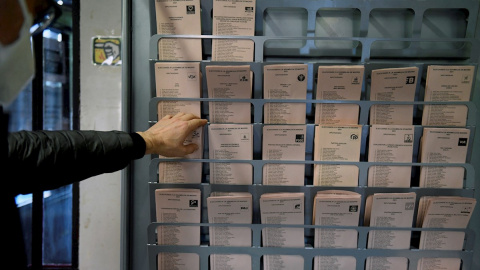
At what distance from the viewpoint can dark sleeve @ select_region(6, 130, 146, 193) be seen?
70 cm

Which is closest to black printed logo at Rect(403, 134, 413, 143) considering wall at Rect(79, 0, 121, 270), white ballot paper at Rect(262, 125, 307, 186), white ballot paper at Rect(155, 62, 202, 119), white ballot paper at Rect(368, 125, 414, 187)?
white ballot paper at Rect(368, 125, 414, 187)

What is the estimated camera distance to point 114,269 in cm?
101

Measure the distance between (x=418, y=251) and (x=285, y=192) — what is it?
45cm

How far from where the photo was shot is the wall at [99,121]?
955 mm

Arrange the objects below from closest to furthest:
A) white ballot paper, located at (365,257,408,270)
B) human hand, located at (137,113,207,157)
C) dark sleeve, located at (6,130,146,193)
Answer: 1. dark sleeve, located at (6,130,146,193)
2. human hand, located at (137,113,207,157)
3. white ballot paper, located at (365,257,408,270)

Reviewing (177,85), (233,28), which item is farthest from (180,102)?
(233,28)

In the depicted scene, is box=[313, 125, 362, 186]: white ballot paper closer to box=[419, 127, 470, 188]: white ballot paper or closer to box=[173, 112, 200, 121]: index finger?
box=[419, 127, 470, 188]: white ballot paper

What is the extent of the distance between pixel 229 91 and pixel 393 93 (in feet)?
1.61

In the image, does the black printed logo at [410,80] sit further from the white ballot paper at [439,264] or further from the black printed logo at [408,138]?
the white ballot paper at [439,264]

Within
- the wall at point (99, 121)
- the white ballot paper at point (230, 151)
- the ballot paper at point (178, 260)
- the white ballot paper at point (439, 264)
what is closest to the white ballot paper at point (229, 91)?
the white ballot paper at point (230, 151)

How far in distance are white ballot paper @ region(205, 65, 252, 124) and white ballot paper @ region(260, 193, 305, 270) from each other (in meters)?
0.26

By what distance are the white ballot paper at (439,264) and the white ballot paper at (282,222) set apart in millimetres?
380

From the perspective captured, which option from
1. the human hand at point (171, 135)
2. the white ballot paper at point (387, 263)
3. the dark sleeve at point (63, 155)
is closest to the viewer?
the dark sleeve at point (63, 155)

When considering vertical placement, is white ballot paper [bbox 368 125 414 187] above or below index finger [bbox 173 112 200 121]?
below
